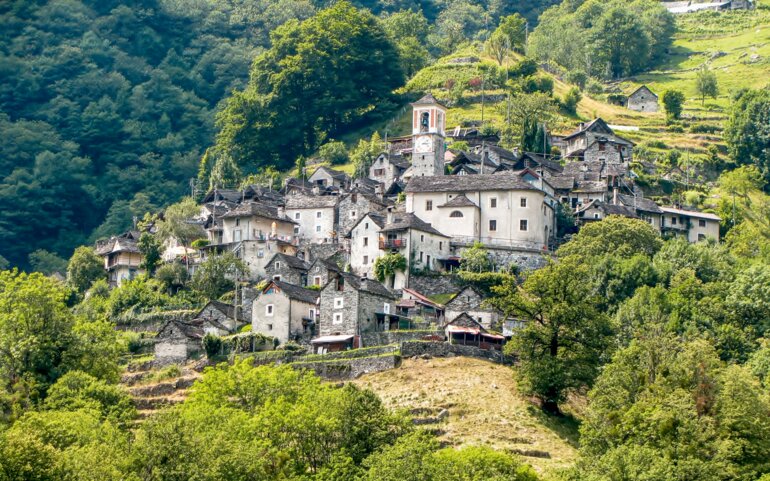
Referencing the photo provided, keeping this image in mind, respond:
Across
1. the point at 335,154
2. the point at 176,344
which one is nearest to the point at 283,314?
Answer: the point at 176,344

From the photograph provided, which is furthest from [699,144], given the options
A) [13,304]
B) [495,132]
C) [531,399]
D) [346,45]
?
[13,304]

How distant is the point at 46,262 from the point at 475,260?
62881mm

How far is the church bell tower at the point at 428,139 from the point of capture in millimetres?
117688

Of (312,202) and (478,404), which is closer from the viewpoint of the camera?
(478,404)

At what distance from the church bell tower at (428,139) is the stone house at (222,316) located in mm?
24256

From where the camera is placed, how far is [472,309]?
304 feet

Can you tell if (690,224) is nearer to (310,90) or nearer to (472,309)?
(472,309)

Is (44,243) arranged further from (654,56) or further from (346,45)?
(654,56)

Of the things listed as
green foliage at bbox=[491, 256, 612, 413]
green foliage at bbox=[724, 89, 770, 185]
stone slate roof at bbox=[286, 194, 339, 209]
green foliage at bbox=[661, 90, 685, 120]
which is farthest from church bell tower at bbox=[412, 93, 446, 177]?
green foliage at bbox=[661, 90, 685, 120]

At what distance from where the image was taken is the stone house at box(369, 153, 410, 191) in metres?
123

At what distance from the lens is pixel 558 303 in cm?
8456

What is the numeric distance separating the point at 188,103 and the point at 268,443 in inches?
4612

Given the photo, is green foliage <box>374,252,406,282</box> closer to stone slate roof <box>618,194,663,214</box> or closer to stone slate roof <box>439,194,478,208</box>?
stone slate roof <box>439,194,478,208</box>

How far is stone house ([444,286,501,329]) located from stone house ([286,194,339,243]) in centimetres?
2132
